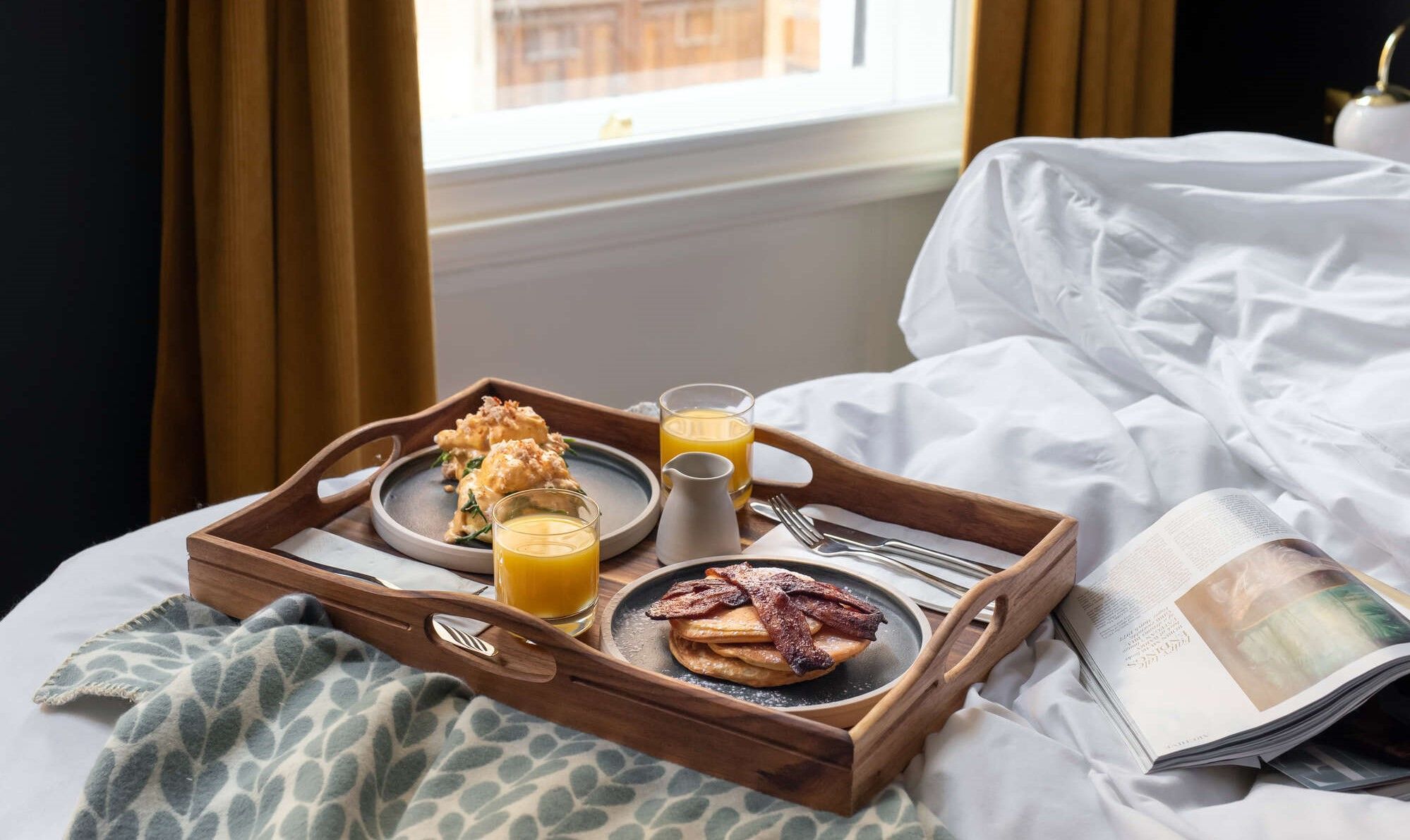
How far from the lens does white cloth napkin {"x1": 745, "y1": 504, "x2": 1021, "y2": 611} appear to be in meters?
1.14

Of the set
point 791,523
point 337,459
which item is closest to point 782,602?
point 791,523

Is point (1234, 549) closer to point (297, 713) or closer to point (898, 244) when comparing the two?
point (297, 713)

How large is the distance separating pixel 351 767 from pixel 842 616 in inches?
15.1

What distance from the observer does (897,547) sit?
121 cm

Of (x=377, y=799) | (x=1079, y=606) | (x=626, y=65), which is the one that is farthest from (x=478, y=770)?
(x=626, y=65)

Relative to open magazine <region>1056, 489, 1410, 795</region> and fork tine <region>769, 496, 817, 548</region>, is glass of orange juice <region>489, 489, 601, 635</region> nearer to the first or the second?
fork tine <region>769, 496, 817, 548</region>

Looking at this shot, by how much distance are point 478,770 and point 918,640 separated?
372mm

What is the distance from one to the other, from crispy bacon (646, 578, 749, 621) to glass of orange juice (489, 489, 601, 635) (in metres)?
0.06

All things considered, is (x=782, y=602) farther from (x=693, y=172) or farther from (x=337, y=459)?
(x=693, y=172)

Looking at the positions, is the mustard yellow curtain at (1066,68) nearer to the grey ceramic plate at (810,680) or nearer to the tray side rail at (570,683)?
the grey ceramic plate at (810,680)

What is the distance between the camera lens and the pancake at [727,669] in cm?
96

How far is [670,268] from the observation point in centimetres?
249

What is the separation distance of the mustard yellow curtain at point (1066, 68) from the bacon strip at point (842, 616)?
180cm

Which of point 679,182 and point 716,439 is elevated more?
point 679,182
